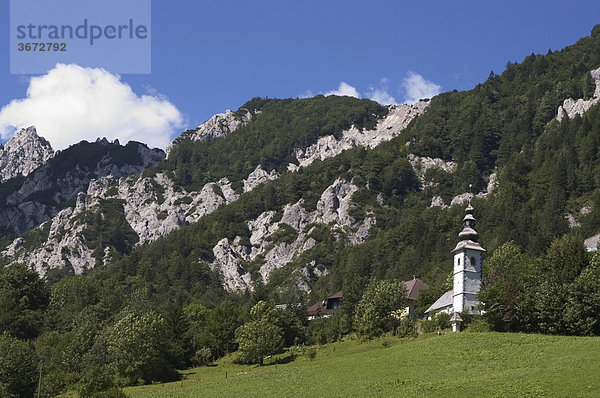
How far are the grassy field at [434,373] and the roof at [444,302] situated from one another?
11077 mm

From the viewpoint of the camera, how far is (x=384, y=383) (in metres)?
62.6

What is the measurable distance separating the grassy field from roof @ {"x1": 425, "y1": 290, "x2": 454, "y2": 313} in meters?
11.1

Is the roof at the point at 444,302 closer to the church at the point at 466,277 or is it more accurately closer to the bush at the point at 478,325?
the church at the point at 466,277

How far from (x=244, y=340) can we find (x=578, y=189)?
106 metres

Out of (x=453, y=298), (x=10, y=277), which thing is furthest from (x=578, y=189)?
(x=10, y=277)

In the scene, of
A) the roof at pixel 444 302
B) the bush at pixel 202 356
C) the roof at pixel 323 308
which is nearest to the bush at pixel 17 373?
the bush at pixel 202 356

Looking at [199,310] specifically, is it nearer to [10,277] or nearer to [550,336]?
[10,277]

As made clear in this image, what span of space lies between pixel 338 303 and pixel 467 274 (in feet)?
175

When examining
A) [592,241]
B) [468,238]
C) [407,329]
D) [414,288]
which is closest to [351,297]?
[414,288]

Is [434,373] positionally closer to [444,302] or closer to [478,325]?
[478,325]

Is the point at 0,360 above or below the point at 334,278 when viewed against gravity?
below

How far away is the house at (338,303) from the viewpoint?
112625 mm

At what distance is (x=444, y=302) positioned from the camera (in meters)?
98.9

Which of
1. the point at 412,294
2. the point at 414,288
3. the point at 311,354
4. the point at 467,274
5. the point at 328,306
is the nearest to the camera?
the point at 311,354
